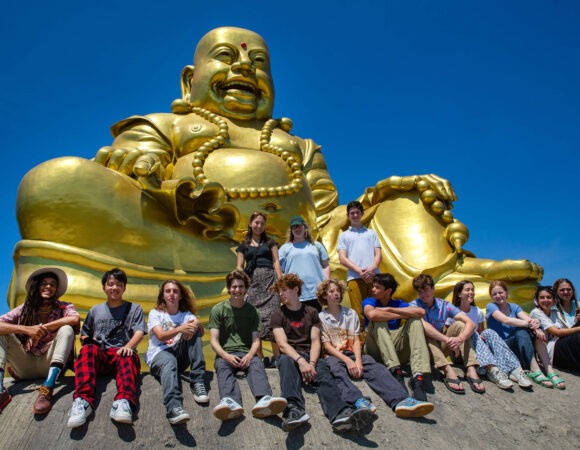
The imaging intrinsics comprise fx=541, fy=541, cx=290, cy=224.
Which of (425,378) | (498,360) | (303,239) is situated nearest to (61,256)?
(303,239)

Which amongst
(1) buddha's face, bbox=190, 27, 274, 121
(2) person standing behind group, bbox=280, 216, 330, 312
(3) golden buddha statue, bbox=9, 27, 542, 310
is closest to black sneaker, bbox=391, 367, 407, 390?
(2) person standing behind group, bbox=280, 216, 330, 312

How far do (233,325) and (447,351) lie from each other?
1.40 metres

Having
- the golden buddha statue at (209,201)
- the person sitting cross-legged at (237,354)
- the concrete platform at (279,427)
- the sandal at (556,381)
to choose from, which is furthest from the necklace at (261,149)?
the sandal at (556,381)

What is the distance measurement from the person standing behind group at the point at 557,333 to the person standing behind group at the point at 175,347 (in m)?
2.29

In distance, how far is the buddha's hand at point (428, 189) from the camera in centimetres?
609

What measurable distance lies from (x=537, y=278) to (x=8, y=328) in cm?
479

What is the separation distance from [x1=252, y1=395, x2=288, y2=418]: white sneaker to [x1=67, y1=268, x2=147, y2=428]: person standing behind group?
1.96 feet

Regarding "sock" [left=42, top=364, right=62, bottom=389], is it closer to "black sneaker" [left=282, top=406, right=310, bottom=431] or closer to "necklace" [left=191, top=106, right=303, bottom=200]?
"black sneaker" [left=282, top=406, right=310, bottom=431]

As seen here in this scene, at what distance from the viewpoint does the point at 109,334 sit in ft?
9.78

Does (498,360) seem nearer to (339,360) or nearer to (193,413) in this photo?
(339,360)

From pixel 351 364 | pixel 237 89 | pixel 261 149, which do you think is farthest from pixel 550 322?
A: pixel 237 89

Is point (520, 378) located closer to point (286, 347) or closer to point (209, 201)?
point (286, 347)

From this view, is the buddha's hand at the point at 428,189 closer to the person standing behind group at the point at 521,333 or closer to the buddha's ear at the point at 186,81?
the person standing behind group at the point at 521,333

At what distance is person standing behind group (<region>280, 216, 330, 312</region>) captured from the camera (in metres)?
3.74
